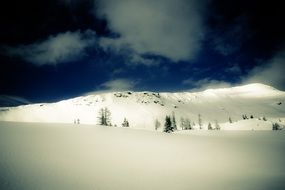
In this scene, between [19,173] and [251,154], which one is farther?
[251,154]

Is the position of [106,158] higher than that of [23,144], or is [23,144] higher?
[23,144]

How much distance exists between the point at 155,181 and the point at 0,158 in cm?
672

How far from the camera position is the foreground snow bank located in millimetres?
9828

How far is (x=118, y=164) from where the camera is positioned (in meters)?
12.8

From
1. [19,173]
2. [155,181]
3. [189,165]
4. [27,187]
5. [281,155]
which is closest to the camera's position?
[27,187]

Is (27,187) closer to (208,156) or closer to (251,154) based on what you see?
(208,156)

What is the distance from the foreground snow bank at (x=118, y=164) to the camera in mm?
9828

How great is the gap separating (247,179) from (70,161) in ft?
29.9

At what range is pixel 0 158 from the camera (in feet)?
33.9

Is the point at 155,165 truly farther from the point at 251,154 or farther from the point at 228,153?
the point at 251,154

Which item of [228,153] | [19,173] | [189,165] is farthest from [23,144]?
[228,153]

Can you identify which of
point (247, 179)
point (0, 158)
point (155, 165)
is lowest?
point (247, 179)

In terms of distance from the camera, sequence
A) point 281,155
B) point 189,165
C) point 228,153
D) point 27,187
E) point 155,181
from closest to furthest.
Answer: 1. point 27,187
2. point 155,181
3. point 189,165
4. point 228,153
5. point 281,155

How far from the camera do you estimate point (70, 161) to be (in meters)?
11.7
